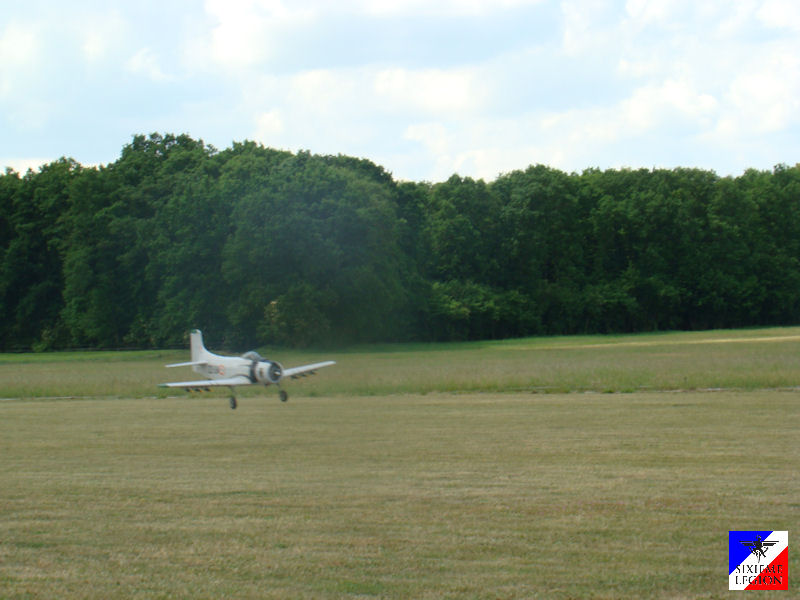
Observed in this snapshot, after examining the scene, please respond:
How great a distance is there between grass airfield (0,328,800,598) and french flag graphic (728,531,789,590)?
11 centimetres

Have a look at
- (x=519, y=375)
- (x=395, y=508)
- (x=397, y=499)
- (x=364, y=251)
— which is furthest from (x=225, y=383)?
(x=364, y=251)

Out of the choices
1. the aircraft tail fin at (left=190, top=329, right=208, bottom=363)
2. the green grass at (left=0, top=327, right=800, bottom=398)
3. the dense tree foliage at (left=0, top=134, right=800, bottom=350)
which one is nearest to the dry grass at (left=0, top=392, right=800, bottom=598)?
the green grass at (left=0, top=327, right=800, bottom=398)

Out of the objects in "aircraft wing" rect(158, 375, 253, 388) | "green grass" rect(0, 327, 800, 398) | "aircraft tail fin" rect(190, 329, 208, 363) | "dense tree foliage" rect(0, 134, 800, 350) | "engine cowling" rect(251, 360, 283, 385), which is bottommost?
"green grass" rect(0, 327, 800, 398)

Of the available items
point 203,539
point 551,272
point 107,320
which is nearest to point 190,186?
point 107,320

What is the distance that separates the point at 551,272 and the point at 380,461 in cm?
8270

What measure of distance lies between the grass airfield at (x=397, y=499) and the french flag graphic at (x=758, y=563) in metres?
0.11

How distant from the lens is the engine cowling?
97.4ft

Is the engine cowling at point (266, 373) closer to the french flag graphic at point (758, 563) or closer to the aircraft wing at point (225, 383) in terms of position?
the aircraft wing at point (225, 383)

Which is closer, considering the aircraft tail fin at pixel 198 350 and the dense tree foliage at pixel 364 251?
the aircraft tail fin at pixel 198 350

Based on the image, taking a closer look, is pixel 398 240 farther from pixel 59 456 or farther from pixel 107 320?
pixel 59 456

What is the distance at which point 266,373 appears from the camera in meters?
29.7

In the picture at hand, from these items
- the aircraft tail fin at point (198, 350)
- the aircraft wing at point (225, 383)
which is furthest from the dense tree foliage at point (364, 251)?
the aircraft wing at point (225, 383)

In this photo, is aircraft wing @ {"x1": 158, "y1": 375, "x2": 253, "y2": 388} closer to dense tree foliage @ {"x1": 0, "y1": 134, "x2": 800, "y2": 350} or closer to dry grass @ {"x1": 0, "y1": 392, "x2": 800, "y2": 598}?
dry grass @ {"x1": 0, "y1": 392, "x2": 800, "y2": 598}

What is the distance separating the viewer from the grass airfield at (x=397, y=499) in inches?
283
